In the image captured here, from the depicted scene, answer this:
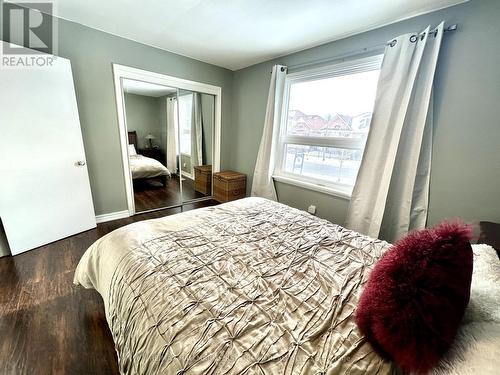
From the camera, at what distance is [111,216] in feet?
9.21

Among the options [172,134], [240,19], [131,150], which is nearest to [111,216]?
[131,150]

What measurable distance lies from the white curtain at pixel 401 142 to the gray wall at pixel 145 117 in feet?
9.34

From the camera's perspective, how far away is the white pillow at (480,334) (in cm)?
51

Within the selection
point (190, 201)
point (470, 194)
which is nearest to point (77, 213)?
point (190, 201)

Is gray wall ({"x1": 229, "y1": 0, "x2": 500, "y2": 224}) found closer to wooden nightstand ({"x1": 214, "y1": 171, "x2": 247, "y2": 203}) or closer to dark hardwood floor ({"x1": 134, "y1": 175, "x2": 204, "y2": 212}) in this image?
wooden nightstand ({"x1": 214, "y1": 171, "x2": 247, "y2": 203})

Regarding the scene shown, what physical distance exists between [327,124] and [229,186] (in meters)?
1.81

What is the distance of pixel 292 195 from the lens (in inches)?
117

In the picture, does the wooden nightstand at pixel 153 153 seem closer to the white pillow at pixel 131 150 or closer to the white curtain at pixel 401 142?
the white pillow at pixel 131 150

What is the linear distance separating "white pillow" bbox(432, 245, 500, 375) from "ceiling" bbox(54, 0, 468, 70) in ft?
6.85

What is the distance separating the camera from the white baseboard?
2.71m

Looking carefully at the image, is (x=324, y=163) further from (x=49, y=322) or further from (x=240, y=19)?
(x=49, y=322)

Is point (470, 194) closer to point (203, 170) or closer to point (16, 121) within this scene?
point (203, 170)
